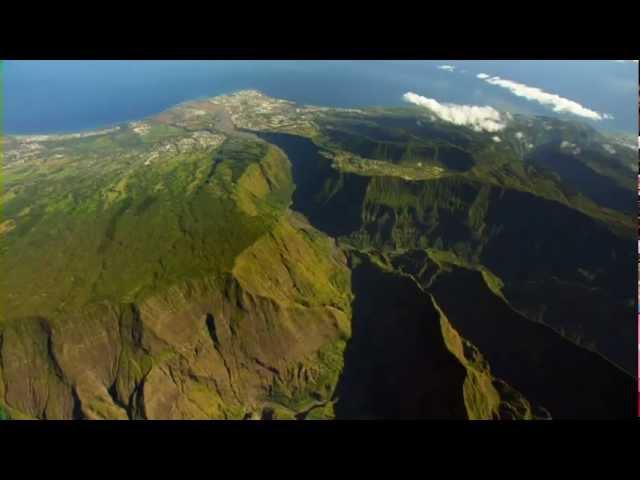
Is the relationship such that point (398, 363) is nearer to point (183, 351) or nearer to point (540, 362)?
point (540, 362)

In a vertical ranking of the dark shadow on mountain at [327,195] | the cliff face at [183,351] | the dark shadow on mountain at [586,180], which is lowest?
the dark shadow on mountain at [586,180]

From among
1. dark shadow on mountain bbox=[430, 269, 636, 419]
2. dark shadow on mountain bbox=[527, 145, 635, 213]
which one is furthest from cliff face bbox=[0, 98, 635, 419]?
dark shadow on mountain bbox=[527, 145, 635, 213]

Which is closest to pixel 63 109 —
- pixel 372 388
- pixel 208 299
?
pixel 208 299

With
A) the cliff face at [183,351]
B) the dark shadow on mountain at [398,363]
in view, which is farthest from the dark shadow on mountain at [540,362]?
the cliff face at [183,351]

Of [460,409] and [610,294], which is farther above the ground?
[460,409]

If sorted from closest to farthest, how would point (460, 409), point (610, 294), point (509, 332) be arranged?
1. point (460, 409)
2. point (509, 332)
3. point (610, 294)

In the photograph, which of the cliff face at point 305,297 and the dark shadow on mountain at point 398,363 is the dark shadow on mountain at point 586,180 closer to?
the cliff face at point 305,297

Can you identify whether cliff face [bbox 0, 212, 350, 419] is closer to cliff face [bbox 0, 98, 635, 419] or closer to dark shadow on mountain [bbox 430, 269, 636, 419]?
cliff face [bbox 0, 98, 635, 419]

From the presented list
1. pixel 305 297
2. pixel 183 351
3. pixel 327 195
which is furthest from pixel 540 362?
pixel 327 195
